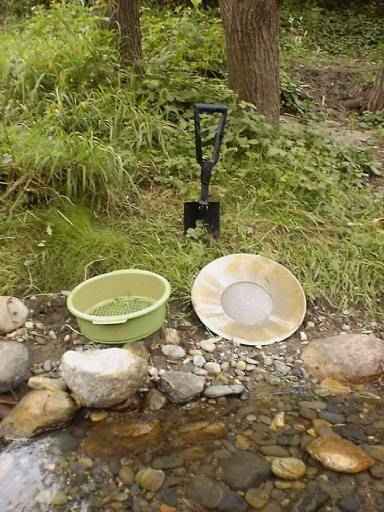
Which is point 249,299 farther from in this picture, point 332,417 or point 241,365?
point 332,417

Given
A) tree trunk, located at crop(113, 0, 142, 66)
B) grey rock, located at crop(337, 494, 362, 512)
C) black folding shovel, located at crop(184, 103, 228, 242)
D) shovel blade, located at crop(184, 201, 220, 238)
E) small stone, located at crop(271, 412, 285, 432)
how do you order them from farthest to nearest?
tree trunk, located at crop(113, 0, 142, 66) < shovel blade, located at crop(184, 201, 220, 238) < black folding shovel, located at crop(184, 103, 228, 242) < small stone, located at crop(271, 412, 285, 432) < grey rock, located at crop(337, 494, 362, 512)

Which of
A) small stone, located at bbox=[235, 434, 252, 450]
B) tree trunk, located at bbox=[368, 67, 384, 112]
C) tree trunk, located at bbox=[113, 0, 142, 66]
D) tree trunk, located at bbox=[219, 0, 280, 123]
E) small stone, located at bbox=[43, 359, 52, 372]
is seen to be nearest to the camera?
small stone, located at bbox=[235, 434, 252, 450]

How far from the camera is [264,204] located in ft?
11.4

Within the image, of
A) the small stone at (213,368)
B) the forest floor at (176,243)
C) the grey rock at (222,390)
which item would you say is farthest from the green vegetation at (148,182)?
the grey rock at (222,390)

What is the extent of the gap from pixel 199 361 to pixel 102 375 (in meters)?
0.51

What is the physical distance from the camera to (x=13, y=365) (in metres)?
2.53

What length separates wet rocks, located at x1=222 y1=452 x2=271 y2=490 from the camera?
2.13m

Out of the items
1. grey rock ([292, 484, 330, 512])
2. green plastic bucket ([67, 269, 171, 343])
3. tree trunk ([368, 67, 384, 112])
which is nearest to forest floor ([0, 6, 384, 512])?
grey rock ([292, 484, 330, 512])

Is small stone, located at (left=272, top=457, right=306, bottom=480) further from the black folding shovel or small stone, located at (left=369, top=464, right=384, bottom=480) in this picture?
the black folding shovel

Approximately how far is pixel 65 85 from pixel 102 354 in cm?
230

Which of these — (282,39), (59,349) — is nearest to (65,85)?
(59,349)

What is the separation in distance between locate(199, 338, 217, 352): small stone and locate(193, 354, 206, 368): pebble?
59 mm

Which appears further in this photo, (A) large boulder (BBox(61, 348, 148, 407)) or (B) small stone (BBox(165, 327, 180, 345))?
(B) small stone (BBox(165, 327, 180, 345))

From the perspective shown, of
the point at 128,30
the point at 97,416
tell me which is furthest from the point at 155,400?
the point at 128,30
